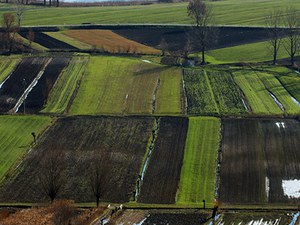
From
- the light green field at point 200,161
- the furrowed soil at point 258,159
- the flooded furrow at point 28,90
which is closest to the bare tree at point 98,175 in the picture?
the light green field at point 200,161

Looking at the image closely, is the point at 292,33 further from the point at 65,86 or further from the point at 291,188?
the point at 291,188

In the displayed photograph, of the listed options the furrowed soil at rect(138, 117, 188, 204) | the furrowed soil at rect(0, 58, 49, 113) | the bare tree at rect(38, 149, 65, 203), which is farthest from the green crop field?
the furrowed soil at rect(0, 58, 49, 113)

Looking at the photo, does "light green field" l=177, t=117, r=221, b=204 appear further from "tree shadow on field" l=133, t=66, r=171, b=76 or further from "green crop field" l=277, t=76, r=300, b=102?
"tree shadow on field" l=133, t=66, r=171, b=76

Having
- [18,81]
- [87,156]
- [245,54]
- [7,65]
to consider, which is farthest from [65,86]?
[245,54]

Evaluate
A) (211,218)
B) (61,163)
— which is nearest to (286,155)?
(211,218)

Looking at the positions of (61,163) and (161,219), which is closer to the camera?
(161,219)

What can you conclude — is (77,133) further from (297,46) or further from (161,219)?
(297,46)
